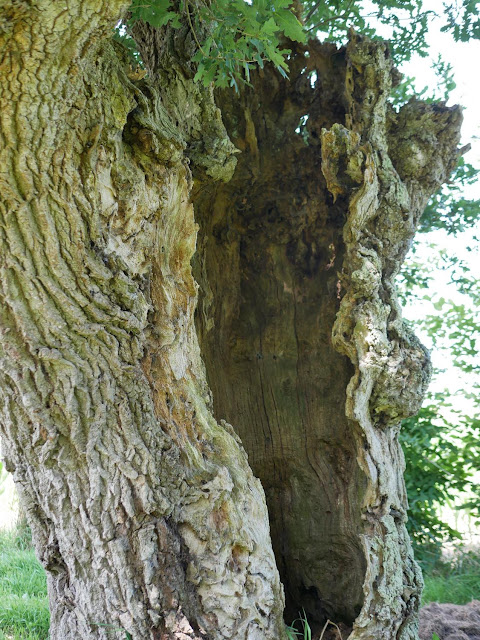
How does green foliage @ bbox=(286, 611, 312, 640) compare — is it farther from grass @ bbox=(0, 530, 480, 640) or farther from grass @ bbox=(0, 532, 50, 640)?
grass @ bbox=(0, 532, 50, 640)

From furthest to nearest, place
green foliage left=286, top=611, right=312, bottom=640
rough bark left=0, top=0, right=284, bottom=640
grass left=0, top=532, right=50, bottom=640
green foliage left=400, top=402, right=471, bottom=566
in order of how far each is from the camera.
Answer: green foliage left=400, top=402, right=471, bottom=566
grass left=0, top=532, right=50, bottom=640
green foliage left=286, top=611, right=312, bottom=640
rough bark left=0, top=0, right=284, bottom=640

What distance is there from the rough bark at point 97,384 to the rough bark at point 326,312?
617 mm

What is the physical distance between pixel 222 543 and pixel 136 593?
0.34 metres

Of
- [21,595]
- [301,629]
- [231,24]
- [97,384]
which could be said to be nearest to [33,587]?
[21,595]

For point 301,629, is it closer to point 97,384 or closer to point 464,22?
point 97,384

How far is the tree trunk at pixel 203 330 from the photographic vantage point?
1.95m

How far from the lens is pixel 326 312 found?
3020 mm

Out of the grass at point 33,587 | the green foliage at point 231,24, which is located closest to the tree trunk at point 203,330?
the green foliage at point 231,24

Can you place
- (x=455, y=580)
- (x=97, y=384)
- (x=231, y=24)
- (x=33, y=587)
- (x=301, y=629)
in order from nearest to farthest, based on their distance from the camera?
(x=97, y=384) → (x=231, y=24) → (x=301, y=629) → (x=33, y=587) → (x=455, y=580)

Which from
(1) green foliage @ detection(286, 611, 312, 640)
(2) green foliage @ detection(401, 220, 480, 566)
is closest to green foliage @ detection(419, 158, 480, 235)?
(2) green foliage @ detection(401, 220, 480, 566)

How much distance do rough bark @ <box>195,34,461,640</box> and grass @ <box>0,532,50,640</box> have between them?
144 centimetres

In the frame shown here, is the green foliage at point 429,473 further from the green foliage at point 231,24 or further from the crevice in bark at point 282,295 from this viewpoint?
the green foliage at point 231,24

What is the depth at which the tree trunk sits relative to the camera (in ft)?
6.39

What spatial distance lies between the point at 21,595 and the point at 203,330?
2.13 metres
